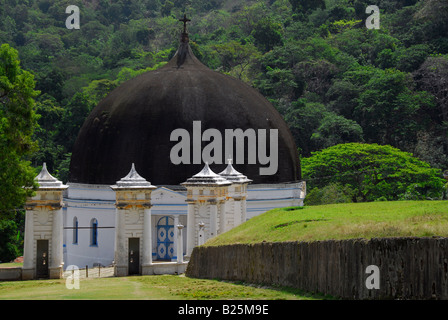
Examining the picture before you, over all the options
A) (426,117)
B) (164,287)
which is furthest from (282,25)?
(164,287)

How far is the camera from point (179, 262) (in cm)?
3700

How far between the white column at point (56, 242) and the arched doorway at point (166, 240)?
12.4 metres

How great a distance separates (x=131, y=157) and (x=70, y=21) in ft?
337

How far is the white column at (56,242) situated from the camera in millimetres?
35844

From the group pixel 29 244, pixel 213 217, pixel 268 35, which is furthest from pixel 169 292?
pixel 268 35

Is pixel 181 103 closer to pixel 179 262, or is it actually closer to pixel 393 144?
pixel 179 262

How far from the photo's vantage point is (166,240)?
158 ft

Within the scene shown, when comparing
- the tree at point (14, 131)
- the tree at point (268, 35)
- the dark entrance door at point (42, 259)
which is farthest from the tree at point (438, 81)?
the tree at point (14, 131)

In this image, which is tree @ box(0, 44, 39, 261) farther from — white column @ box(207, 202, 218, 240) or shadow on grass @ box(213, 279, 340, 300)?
shadow on grass @ box(213, 279, 340, 300)

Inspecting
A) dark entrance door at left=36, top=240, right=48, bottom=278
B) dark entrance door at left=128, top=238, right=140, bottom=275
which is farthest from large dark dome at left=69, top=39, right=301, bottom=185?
dark entrance door at left=36, top=240, right=48, bottom=278

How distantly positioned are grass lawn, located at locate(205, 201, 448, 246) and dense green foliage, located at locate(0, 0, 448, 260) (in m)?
36.9

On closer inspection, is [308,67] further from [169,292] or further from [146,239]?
[169,292]

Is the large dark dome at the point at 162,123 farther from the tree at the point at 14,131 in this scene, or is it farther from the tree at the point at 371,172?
the tree at the point at 14,131
